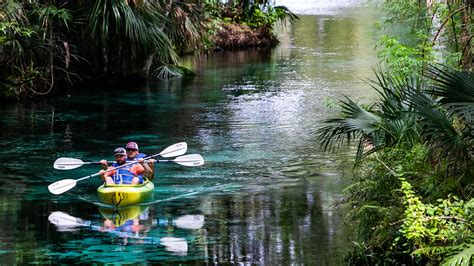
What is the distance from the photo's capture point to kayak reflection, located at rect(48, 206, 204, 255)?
37.3 feet

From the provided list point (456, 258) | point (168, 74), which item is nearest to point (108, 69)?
point (168, 74)

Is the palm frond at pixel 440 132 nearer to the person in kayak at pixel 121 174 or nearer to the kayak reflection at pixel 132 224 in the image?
the kayak reflection at pixel 132 224

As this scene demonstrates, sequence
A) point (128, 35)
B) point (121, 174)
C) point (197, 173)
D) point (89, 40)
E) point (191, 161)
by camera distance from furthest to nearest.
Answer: point (89, 40) < point (128, 35) < point (197, 173) < point (191, 161) < point (121, 174)

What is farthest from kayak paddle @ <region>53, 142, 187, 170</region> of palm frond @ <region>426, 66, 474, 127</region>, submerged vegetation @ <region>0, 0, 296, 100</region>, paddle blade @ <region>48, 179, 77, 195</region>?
submerged vegetation @ <region>0, 0, 296, 100</region>

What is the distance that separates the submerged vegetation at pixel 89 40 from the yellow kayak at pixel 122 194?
886cm

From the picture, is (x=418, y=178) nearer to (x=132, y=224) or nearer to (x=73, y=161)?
(x=132, y=224)

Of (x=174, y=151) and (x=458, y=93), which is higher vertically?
(x=458, y=93)

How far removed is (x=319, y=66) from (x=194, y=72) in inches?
174

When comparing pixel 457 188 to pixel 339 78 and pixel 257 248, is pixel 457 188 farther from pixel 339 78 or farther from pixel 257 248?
pixel 339 78

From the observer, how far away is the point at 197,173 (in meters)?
15.7

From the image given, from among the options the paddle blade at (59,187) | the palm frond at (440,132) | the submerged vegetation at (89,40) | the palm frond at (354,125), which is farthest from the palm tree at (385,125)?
the submerged vegetation at (89,40)

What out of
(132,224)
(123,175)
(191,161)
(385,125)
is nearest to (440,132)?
(385,125)

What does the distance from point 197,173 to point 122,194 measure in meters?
2.69

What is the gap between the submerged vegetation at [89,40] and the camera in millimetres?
23016
